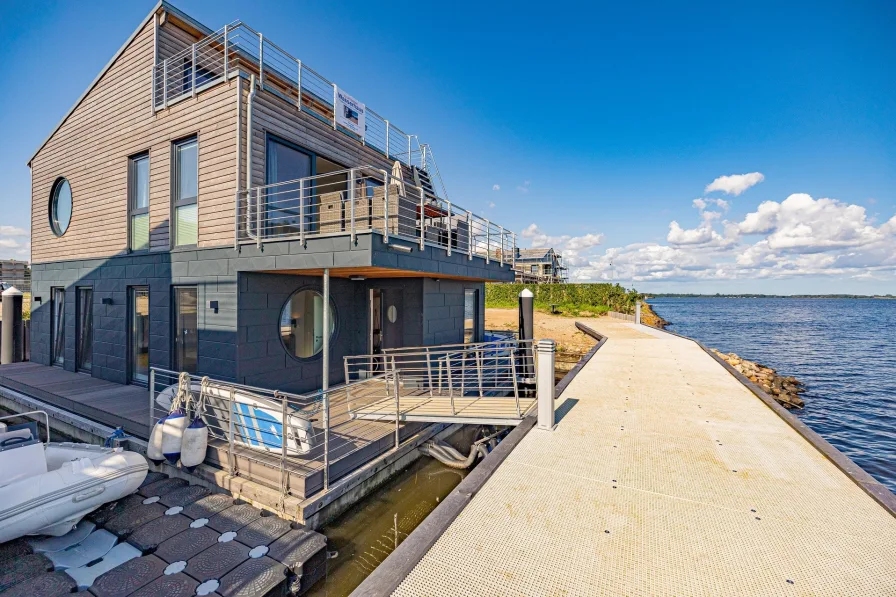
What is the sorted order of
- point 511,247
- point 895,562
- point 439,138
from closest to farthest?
point 895,562 < point 511,247 < point 439,138

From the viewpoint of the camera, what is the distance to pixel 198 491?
485 cm

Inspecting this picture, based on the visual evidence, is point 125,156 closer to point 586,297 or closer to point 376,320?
point 376,320

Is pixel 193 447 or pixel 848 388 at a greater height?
pixel 193 447

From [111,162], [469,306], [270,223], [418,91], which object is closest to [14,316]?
[111,162]

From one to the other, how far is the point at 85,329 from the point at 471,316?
10.4 metres

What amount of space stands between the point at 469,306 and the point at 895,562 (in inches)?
382

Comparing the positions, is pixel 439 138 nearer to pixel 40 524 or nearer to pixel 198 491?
pixel 198 491

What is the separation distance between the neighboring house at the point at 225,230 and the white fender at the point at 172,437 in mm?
1630

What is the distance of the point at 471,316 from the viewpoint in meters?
12.2

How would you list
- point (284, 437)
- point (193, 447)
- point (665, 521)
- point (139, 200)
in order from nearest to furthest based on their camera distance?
point (665, 521) → point (284, 437) → point (193, 447) → point (139, 200)

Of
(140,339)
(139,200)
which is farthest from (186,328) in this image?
(139,200)

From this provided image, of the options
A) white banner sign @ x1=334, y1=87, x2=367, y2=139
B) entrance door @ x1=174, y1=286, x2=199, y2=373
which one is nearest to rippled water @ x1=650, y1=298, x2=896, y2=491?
white banner sign @ x1=334, y1=87, x2=367, y2=139

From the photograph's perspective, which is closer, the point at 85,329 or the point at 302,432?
the point at 302,432

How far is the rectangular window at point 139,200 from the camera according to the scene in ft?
28.0
